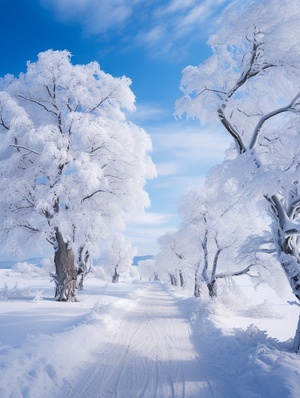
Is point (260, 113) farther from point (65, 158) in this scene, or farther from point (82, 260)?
point (82, 260)

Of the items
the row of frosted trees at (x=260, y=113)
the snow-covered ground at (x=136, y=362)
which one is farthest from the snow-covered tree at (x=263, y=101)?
the snow-covered ground at (x=136, y=362)

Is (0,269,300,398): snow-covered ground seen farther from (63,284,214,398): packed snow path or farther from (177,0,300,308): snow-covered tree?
(177,0,300,308): snow-covered tree

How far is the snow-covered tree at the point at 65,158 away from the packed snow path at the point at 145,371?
5660mm

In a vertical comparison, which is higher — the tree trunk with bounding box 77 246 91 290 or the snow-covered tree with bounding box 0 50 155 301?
the snow-covered tree with bounding box 0 50 155 301

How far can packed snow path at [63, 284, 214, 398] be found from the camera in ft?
14.0

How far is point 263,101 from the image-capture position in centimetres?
731

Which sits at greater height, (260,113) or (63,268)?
(260,113)

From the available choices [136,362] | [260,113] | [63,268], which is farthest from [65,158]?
[136,362]

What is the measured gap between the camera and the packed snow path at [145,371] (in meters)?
4.25

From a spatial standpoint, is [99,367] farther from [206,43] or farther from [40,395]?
[206,43]

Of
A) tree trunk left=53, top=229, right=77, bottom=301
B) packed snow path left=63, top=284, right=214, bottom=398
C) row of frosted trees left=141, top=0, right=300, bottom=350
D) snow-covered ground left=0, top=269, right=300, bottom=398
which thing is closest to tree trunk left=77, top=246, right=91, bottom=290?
tree trunk left=53, top=229, right=77, bottom=301

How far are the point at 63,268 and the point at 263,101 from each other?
35.5 feet

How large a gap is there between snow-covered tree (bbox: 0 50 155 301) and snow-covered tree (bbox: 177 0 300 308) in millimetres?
5785

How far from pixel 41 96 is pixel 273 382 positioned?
45.1 feet
